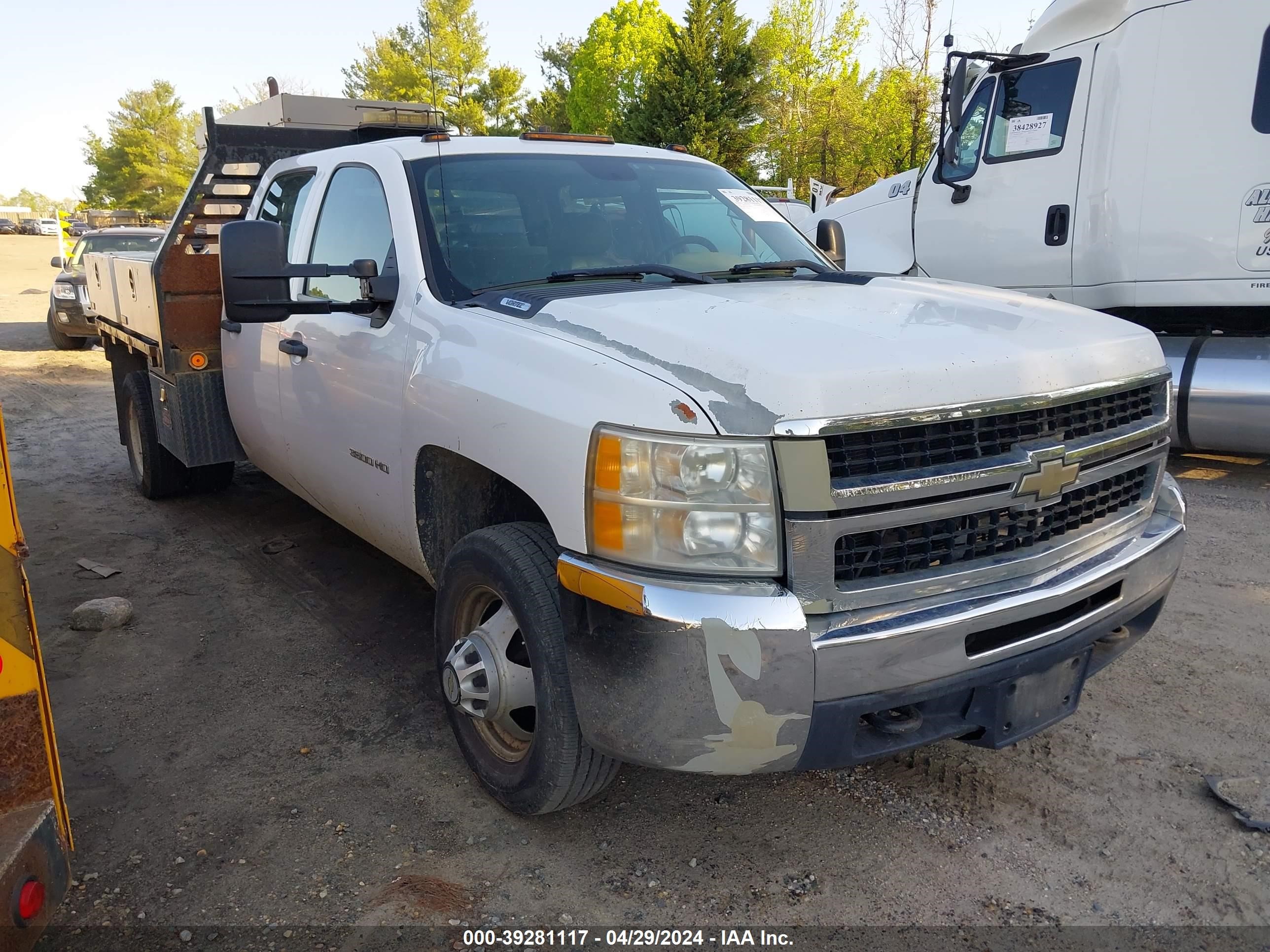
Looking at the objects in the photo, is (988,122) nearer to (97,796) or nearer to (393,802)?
(393,802)

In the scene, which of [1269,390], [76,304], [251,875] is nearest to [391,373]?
[251,875]

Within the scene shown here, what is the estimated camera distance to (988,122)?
24.6 feet

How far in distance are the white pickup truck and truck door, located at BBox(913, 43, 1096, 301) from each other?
4.24 m

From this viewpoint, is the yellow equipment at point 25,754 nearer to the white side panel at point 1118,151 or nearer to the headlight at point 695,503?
the headlight at point 695,503

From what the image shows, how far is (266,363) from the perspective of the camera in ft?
14.5

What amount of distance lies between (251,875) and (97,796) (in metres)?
0.77

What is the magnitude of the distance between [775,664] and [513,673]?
0.89 m

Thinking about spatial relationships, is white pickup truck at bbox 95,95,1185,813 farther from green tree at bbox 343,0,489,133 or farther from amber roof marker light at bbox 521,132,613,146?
green tree at bbox 343,0,489,133

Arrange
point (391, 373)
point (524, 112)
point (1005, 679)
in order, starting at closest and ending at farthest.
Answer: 1. point (1005, 679)
2. point (391, 373)
3. point (524, 112)

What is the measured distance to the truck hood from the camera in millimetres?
2219

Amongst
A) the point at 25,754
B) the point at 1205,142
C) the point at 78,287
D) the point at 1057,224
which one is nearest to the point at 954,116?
the point at 1057,224

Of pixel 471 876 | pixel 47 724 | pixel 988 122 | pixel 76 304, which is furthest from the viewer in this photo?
pixel 76 304

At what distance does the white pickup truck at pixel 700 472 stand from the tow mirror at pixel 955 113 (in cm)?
405

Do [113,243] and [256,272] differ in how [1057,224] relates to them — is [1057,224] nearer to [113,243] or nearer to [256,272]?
[256,272]
